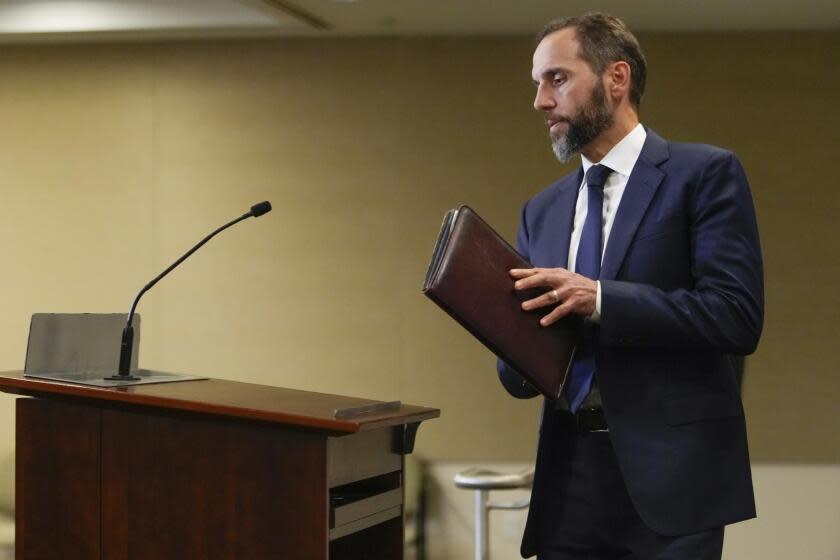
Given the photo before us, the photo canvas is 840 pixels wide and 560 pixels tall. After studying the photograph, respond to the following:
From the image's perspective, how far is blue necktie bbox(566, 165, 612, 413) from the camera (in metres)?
1.99

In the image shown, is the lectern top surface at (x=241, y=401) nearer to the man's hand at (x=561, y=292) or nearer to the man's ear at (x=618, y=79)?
the man's hand at (x=561, y=292)

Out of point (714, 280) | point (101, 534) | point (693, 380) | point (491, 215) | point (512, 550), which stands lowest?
point (512, 550)

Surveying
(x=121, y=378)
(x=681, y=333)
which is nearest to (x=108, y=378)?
(x=121, y=378)

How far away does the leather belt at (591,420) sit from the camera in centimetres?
196

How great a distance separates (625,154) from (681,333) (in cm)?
38

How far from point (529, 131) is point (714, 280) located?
3.77 m

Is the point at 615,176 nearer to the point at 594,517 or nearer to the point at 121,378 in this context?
the point at 594,517

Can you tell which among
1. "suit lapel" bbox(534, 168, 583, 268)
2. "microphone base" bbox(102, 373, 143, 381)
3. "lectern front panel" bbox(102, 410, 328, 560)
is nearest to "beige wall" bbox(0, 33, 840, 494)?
"microphone base" bbox(102, 373, 143, 381)

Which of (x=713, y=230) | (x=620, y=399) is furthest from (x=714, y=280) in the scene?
(x=620, y=399)

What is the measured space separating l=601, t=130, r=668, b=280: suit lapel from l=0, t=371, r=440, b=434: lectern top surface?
1.91 feet

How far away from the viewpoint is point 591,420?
1972 mm

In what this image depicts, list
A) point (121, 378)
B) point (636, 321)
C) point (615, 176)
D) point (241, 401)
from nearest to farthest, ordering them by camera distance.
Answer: point (636, 321) → point (615, 176) → point (241, 401) → point (121, 378)

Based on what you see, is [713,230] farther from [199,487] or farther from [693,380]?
[199,487]

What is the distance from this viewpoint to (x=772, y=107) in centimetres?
548
